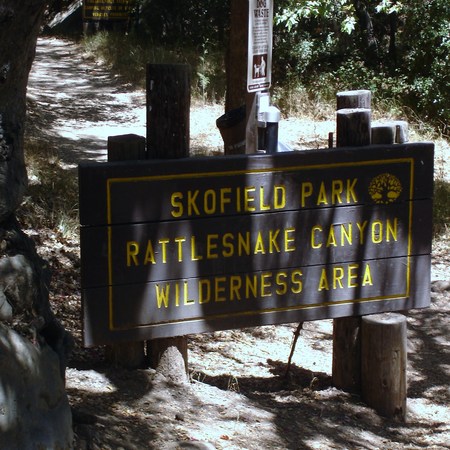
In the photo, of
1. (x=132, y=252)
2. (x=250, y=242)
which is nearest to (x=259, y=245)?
(x=250, y=242)

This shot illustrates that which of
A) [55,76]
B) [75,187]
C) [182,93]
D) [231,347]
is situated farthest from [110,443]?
[55,76]

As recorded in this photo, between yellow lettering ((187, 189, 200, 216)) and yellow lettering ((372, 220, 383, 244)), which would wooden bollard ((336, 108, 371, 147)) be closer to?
yellow lettering ((372, 220, 383, 244))

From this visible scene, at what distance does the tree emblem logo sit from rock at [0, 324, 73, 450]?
2.04 metres

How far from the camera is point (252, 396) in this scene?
5289 millimetres

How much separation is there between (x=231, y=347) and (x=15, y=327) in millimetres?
3141

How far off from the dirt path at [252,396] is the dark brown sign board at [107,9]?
17.7m

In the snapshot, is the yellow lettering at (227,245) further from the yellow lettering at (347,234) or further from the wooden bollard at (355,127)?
the wooden bollard at (355,127)

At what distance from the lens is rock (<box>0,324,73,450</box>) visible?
3201 millimetres

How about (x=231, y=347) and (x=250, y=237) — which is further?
(x=231, y=347)

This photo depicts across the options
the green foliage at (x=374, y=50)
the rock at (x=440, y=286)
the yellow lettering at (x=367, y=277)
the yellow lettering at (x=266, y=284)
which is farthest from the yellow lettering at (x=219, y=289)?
the green foliage at (x=374, y=50)

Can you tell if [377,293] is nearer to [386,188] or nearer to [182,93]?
[386,188]

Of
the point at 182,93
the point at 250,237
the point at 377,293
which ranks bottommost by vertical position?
the point at 377,293

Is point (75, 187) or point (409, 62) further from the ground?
point (409, 62)

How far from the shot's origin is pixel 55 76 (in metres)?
19.8
